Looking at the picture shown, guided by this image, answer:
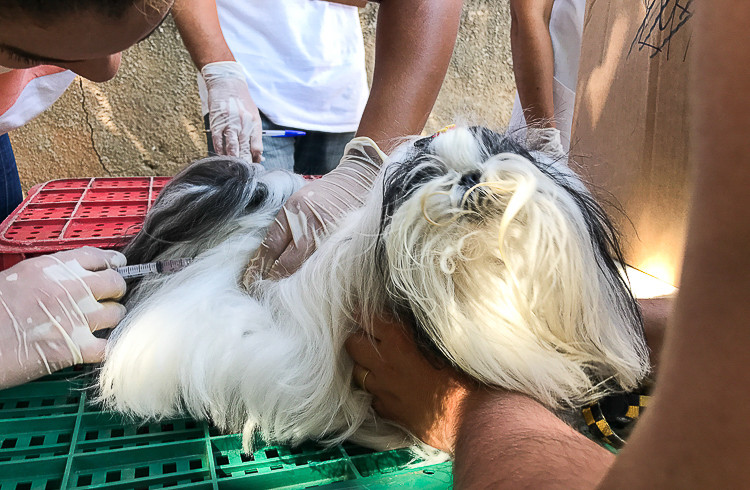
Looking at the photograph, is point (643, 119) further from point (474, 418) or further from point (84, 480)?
point (84, 480)

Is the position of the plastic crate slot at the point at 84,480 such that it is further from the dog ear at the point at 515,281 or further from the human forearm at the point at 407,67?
the human forearm at the point at 407,67

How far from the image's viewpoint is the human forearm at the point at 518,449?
46cm

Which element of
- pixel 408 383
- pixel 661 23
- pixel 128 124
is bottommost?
pixel 128 124

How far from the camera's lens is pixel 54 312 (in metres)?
0.98

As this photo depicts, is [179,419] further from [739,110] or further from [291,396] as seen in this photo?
[739,110]

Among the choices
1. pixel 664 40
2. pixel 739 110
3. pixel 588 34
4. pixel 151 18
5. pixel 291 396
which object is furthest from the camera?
pixel 588 34

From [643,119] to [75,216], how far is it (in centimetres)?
146

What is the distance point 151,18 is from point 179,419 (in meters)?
0.59

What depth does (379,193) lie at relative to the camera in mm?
811

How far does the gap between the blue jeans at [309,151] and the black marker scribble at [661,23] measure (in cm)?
113

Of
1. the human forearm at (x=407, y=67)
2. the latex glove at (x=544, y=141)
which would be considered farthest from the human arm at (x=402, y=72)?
the latex glove at (x=544, y=141)

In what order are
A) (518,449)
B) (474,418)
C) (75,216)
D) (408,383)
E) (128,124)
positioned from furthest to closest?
(128,124)
(75,216)
(408,383)
(474,418)
(518,449)

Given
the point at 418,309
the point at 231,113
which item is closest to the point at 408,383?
the point at 418,309

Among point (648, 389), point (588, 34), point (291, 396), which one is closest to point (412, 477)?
point (291, 396)
